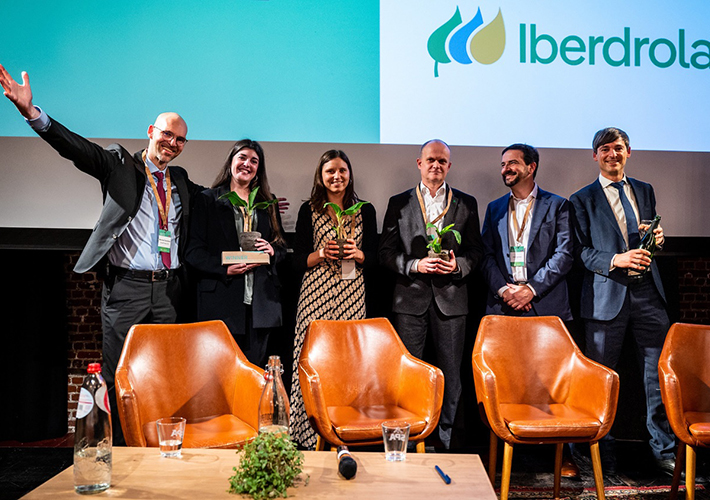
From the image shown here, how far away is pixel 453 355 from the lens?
3.57m

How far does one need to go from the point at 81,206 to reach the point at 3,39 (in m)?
1.18

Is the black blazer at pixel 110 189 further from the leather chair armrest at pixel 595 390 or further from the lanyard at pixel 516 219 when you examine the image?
the leather chair armrest at pixel 595 390

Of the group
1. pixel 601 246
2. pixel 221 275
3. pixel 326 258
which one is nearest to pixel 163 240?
pixel 221 275

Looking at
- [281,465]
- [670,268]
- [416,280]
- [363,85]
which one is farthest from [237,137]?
[670,268]

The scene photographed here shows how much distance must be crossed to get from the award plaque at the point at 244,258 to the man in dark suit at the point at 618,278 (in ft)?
6.64

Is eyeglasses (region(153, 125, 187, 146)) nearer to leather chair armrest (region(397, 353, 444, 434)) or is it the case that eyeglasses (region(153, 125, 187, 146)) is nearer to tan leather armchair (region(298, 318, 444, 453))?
tan leather armchair (region(298, 318, 444, 453))

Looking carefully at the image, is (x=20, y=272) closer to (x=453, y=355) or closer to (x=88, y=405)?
(x=88, y=405)

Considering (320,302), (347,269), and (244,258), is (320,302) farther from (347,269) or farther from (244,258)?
(244,258)

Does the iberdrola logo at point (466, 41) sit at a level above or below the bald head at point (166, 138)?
above

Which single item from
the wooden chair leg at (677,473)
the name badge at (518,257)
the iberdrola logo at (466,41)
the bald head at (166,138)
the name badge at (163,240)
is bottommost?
the wooden chair leg at (677,473)

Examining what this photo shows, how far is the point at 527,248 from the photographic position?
361cm

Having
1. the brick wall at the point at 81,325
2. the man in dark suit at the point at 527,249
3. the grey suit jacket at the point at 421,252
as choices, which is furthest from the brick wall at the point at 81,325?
the man in dark suit at the point at 527,249

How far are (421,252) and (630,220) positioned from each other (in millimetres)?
1365

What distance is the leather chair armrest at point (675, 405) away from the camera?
2.76m
